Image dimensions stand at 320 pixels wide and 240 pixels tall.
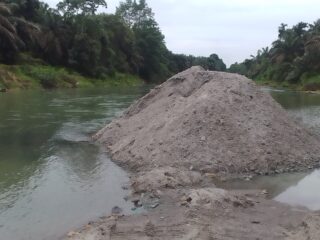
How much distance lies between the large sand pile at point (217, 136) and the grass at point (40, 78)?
1274 inches

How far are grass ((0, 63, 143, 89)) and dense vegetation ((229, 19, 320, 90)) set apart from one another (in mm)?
28166

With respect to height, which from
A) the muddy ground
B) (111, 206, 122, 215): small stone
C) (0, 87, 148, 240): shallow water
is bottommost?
(0, 87, 148, 240): shallow water

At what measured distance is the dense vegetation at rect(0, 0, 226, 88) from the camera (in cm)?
5450

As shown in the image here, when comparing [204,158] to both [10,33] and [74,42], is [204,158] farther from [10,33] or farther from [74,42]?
[74,42]

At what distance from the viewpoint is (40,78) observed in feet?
176

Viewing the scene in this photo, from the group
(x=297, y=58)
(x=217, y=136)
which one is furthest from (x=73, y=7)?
(x=217, y=136)

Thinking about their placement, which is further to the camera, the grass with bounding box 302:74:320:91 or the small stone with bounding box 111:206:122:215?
the grass with bounding box 302:74:320:91

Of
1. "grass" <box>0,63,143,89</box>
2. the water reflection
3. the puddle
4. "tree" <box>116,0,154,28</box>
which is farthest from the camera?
"tree" <box>116,0,154,28</box>

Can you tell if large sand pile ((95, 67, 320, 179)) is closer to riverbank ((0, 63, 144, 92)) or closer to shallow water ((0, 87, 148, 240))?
shallow water ((0, 87, 148, 240))

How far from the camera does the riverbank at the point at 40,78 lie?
48406 mm

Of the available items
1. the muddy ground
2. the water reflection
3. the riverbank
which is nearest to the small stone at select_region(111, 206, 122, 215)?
the muddy ground

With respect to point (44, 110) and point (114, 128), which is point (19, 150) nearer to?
point (114, 128)

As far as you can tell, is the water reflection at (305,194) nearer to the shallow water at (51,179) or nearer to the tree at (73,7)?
the shallow water at (51,179)

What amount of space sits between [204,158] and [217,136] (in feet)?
3.67
